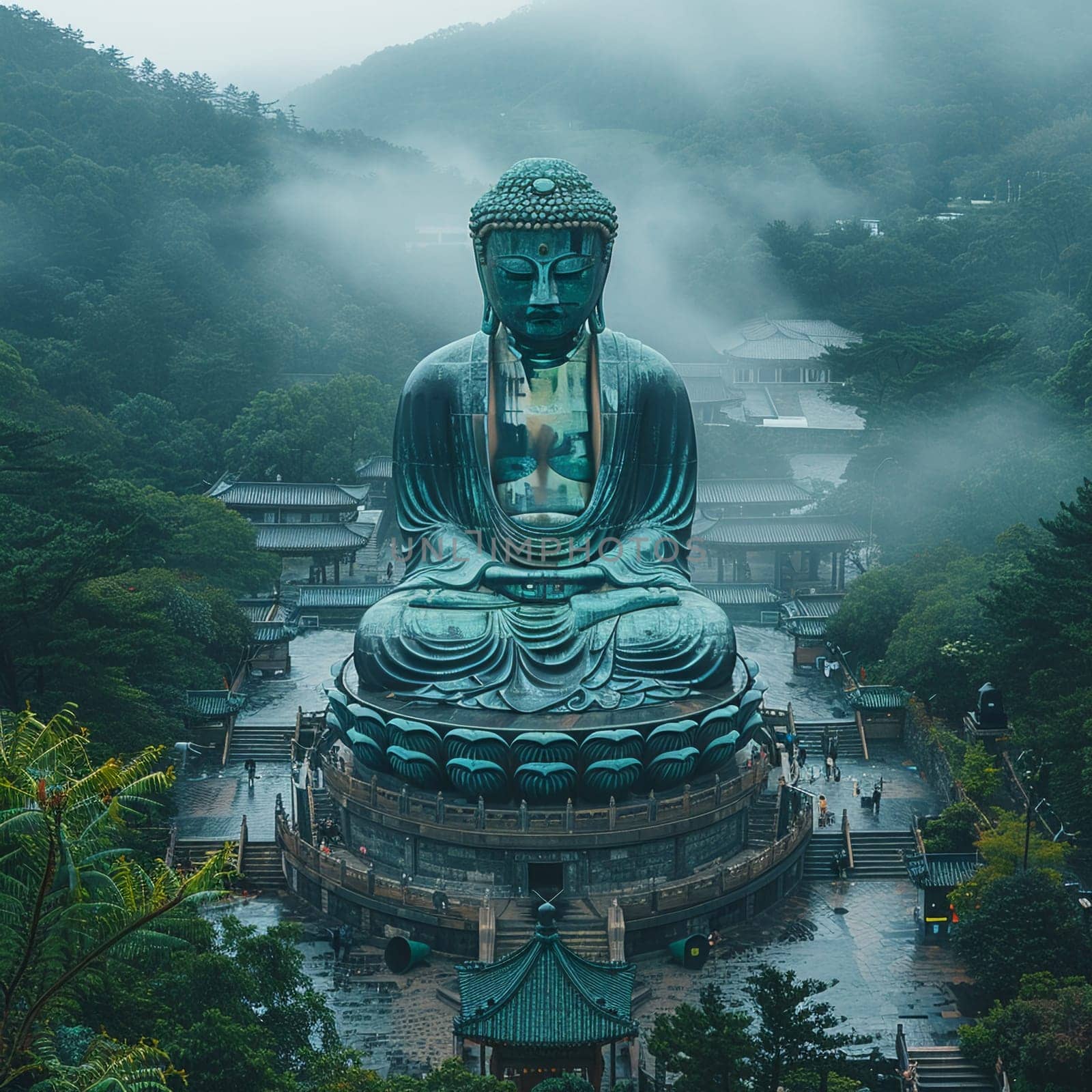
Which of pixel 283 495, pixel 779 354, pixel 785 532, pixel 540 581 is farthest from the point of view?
pixel 779 354

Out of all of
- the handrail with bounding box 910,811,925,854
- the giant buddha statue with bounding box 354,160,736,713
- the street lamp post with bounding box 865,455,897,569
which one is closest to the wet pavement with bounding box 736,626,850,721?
the street lamp post with bounding box 865,455,897,569

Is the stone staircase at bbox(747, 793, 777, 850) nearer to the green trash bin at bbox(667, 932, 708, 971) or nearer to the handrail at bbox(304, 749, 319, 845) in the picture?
→ the green trash bin at bbox(667, 932, 708, 971)

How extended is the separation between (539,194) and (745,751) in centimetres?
667

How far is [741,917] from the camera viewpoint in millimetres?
19703

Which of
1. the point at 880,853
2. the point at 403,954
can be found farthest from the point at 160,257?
the point at 403,954

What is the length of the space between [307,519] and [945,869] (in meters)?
21.0

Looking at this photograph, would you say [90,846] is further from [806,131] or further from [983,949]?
[806,131]

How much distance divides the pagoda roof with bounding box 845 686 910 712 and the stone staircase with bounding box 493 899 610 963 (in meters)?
9.01

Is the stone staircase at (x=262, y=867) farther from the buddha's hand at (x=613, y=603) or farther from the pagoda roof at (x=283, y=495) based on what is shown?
the pagoda roof at (x=283, y=495)

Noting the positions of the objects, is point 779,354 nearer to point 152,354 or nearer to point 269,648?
point 152,354

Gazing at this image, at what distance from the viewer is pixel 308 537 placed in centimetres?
3669

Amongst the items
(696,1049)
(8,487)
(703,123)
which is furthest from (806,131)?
(696,1049)

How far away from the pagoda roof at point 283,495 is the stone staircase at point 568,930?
20.1 metres

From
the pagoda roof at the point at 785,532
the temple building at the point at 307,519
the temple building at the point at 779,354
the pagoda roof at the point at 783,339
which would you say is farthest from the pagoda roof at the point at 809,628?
the pagoda roof at the point at 783,339
